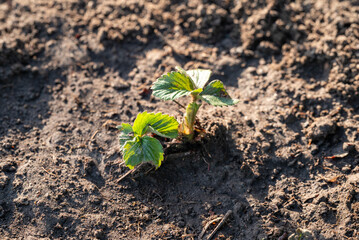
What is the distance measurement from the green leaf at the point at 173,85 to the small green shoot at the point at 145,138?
154 millimetres

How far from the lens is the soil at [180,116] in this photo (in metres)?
2.31

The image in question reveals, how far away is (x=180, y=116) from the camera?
2715 millimetres

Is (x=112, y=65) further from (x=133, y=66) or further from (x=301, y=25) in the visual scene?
(x=301, y=25)

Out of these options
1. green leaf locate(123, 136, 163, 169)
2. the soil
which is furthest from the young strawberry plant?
the soil

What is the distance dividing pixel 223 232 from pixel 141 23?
6.98 ft

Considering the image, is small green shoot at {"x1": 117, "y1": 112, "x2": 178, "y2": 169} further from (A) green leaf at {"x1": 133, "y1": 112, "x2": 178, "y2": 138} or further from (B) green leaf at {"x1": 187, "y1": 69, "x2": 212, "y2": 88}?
(B) green leaf at {"x1": 187, "y1": 69, "x2": 212, "y2": 88}

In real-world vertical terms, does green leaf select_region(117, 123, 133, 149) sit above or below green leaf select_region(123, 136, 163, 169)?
above

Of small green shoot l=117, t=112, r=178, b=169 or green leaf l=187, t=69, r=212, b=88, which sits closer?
small green shoot l=117, t=112, r=178, b=169

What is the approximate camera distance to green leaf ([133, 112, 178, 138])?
7.32ft

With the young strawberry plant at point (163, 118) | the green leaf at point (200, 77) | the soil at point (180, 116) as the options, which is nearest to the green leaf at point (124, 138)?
the young strawberry plant at point (163, 118)

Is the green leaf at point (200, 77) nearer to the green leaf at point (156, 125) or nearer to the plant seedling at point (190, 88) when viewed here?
the plant seedling at point (190, 88)

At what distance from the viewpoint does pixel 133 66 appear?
10.5ft

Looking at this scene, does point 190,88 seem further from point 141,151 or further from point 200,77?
point 141,151

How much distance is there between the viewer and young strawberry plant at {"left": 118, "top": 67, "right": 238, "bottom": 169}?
2.20m
